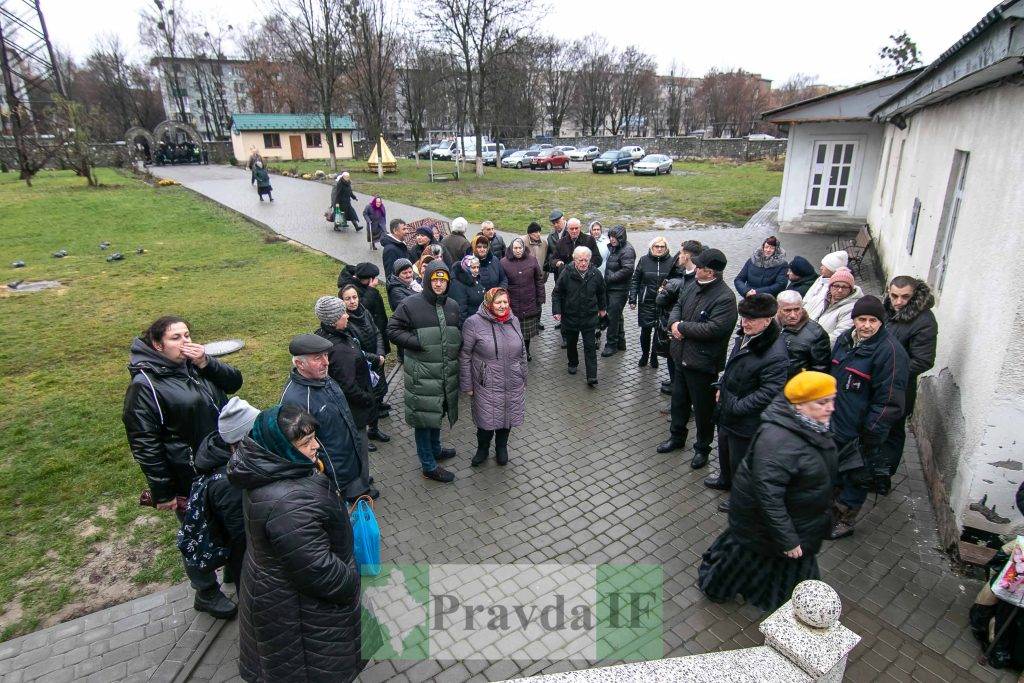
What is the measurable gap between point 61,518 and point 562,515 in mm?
4290

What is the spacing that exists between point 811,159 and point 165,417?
18961 mm

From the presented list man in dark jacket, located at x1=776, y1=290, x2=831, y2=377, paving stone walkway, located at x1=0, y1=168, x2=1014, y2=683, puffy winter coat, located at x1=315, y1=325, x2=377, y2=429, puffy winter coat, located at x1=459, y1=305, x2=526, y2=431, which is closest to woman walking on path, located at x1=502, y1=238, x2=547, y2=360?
paving stone walkway, located at x1=0, y1=168, x2=1014, y2=683

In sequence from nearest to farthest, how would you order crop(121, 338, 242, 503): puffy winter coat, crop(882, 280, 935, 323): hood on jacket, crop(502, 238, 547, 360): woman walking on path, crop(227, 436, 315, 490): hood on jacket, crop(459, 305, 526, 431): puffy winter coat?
crop(227, 436, 315, 490): hood on jacket
crop(121, 338, 242, 503): puffy winter coat
crop(882, 280, 935, 323): hood on jacket
crop(459, 305, 526, 431): puffy winter coat
crop(502, 238, 547, 360): woman walking on path

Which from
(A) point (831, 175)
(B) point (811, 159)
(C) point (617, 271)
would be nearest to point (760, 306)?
(C) point (617, 271)

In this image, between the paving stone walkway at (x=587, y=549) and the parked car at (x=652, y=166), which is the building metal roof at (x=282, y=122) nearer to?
the parked car at (x=652, y=166)

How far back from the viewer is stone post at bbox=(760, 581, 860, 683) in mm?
2611

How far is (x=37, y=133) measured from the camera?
1220 inches

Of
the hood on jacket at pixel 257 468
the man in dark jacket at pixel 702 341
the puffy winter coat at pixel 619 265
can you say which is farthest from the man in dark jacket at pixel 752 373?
the puffy winter coat at pixel 619 265

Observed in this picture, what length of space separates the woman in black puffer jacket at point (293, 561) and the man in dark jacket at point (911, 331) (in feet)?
14.0

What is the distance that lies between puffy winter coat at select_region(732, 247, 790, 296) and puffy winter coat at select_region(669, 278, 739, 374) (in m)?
2.28

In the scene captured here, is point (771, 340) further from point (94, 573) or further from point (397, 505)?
point (94, 573)

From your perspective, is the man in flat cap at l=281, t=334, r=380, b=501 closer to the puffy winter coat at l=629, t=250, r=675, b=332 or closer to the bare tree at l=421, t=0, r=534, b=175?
the puffy winter coat at l=629, t=250, r=675, b=332

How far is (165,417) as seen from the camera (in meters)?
3.74

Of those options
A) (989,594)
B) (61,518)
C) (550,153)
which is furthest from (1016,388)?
(550,153)
